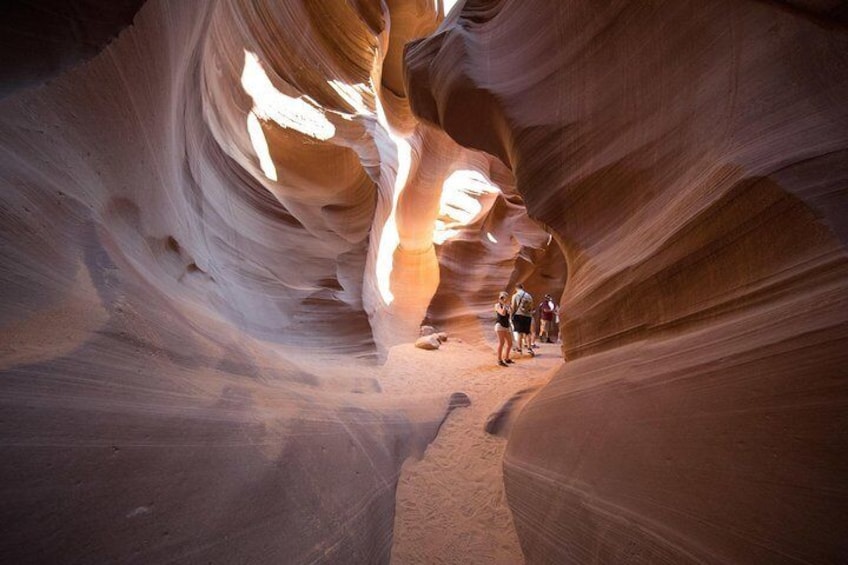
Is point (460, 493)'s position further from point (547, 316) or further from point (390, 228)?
point (547, 316)

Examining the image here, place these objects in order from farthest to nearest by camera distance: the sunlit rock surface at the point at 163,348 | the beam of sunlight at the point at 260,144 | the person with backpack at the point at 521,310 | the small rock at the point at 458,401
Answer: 1. the person with backpack at the point at 521,310
2. the beam of sunlight at the point at 260,144
3. the small rock at the point at 458,401
4. the sunlit rock surface at the point at 163,348

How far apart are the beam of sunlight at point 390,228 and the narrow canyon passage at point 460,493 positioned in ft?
16.5

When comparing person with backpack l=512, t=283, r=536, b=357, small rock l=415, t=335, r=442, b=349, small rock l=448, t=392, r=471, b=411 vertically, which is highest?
person with backpack l=512, t=283, r=536, b=357

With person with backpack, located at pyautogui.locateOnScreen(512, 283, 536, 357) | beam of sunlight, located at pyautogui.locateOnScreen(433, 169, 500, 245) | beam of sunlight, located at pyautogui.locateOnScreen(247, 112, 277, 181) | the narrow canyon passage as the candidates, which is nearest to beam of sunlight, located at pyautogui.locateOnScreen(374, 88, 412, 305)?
beam of sunlight, located at pyautogui.locateOnScreen(433, 169, 500, 245)

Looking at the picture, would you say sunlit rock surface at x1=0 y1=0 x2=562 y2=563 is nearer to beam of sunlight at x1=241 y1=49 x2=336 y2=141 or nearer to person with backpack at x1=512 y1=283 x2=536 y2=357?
beam of sunlight at x1=241 y1=49 x2=336 y2=141

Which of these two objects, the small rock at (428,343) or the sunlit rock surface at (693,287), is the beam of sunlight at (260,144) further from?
the sunlit rock surface at (693,287)

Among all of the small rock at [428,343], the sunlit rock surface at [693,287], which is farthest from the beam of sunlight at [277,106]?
the small rock at [428,343]

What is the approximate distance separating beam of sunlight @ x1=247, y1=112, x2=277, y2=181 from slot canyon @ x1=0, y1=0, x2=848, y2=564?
79.7 inches

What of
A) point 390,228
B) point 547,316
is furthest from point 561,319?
point 547,316

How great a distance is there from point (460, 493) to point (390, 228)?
27.2 ft

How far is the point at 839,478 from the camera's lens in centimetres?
121

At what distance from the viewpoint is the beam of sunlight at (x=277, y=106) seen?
670 centimetres

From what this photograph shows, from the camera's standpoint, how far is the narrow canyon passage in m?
2.53

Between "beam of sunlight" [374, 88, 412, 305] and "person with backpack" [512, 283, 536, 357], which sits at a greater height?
"beam of sunlight" [374, 88, 412, 305]
